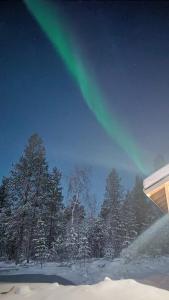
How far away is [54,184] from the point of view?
35188 millimetres

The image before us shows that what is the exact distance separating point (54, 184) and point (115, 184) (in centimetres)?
922

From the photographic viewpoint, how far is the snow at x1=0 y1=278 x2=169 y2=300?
4.50 metres

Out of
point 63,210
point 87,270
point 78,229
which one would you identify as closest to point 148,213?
point 63,210

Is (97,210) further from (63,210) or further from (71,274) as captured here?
(71,274)

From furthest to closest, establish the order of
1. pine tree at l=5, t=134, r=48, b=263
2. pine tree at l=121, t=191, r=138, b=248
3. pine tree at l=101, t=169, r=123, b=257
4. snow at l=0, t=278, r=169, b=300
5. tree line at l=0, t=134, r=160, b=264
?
pine tree at l=121, t=191, r=138, b=248
pine tree at l=101, t=169, r=123, b=257
pine tree at l=5, t=134, r=48, b=263
tree line at l=0, t=134, r=160, b=264
snow at l=0, t=278, r=169, b=300

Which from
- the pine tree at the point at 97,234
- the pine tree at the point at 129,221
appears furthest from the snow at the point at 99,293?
the pine tree at the point at 97,234

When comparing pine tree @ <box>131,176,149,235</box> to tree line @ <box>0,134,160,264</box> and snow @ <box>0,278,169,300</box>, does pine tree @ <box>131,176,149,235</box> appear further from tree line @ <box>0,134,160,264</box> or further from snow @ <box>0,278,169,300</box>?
snow @ <box>0,278,169,300</box>

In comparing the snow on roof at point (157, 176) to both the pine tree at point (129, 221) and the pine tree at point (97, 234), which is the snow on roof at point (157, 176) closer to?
the pine tree at point (129, 221)

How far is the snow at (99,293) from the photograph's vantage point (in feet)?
14.8

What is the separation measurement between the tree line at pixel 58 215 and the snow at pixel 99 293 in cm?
1603

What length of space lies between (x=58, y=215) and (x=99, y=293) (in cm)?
3082

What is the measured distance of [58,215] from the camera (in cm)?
3466

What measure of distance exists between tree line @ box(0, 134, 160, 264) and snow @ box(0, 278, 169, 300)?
52.6 ft

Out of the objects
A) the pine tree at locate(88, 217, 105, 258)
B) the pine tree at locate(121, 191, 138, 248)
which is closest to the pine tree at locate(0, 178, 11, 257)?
the pine tree at locate(88, 217, 105, 258)
